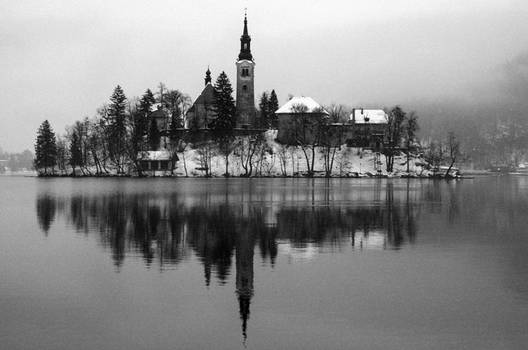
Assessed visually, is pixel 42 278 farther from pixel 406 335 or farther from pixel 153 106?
pixel 153 106

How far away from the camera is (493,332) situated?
40.4 feet

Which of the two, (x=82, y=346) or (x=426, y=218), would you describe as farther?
(x=426, y=218)

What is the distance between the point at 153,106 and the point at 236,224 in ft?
363

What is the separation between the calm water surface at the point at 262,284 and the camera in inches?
478

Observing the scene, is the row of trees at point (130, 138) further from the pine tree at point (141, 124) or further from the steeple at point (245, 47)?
the steeple at point (245, 47)

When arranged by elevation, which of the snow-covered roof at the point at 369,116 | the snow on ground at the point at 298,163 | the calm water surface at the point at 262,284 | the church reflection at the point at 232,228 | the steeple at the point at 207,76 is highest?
the steeple at the point at 207,76

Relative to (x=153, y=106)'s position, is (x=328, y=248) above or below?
below

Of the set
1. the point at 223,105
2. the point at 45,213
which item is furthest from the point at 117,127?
the point at 45,213

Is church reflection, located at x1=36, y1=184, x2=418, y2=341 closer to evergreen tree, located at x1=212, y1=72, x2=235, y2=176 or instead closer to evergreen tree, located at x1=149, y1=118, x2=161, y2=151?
evergreen tree, located at x1=212, y1=72, x2=235, y2=176

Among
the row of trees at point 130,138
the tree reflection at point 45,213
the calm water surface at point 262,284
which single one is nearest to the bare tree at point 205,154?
the row of trees at point 130,138

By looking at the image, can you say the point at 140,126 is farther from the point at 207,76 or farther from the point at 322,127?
the point at 322,127

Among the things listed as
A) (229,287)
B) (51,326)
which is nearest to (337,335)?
(229,287)

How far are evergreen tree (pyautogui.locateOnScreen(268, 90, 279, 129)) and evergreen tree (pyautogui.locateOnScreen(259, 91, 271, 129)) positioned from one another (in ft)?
2.20

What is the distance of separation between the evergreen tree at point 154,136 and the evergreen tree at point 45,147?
2350 centimetres
